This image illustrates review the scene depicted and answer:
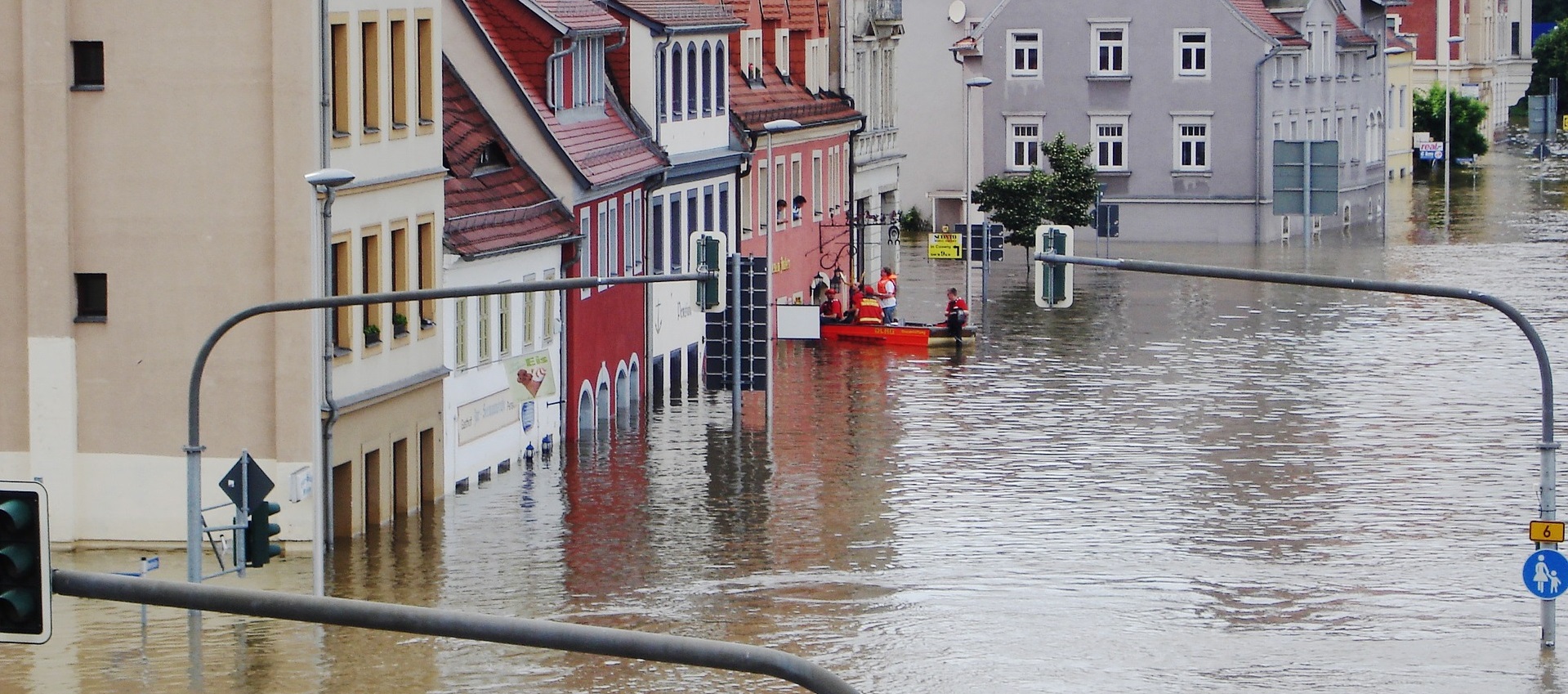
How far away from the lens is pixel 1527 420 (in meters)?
42.9

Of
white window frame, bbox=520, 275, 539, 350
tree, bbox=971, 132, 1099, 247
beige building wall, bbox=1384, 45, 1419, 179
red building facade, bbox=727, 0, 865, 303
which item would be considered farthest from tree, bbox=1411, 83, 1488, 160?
white window frame, bbox=520, 275, 539, 350

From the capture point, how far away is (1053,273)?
2503cm

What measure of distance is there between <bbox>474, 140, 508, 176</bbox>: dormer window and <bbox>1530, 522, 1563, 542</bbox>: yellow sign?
19.7 metres

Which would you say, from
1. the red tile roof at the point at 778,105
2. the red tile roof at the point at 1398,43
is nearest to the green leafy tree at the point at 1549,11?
the red tile roof at the point at 1398,43

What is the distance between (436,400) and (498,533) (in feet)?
11.4

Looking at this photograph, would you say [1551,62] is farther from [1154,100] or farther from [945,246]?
[945,246]

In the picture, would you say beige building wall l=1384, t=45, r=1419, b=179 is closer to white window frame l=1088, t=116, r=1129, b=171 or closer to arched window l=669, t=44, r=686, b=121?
white window frame l=1088, t=116, r=1129, b=171

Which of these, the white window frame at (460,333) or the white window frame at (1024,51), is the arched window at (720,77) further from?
the white window frame at (1024,51)

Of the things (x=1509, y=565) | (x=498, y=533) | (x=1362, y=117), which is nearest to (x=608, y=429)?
(x=498, y=533)

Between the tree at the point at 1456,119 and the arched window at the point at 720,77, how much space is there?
7500 cm

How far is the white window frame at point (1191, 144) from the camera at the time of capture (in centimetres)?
8262

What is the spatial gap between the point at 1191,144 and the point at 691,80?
111ft

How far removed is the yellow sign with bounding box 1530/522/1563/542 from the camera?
82.1ft

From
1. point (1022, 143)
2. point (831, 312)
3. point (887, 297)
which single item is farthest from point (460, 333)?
point (1022, 143)
